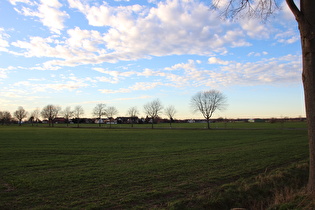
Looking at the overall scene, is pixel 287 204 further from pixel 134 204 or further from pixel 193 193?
pixel 134 204

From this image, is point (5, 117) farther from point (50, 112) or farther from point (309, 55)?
point (309, 55)

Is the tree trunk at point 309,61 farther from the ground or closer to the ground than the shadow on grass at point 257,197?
farther from the ground

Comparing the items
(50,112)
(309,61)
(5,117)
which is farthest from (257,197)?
(5,117)

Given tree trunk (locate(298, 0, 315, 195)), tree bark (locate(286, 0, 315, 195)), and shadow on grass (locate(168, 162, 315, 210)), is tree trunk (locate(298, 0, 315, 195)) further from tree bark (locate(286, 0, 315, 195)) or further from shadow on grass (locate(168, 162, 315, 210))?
shadow on grass (locate(168, 162, 315, 210))

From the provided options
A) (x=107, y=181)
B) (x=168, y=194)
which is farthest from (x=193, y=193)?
(x=107, y=181)

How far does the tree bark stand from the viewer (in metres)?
7.16

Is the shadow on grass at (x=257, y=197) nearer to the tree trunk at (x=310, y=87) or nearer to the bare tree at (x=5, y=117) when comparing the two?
the tree trunk at (x=310, y=87)

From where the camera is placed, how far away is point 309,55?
725 cm

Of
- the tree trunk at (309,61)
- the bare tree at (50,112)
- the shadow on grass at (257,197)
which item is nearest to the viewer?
the shadow on grass at (257,197)

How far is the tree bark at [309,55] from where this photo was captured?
23.5ft

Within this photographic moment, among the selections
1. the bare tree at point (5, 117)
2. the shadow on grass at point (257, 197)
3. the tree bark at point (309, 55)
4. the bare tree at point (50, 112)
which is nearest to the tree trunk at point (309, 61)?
the tree bark at point (309, 55)

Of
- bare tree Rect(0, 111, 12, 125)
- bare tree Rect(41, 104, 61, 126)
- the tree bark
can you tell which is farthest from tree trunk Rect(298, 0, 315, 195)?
bare tree Rect(0, 111, 12, 125)

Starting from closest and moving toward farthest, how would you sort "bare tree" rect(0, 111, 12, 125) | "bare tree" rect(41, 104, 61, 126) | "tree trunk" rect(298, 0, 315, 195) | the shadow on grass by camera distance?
1. the shadow on grass
2. "tree trunk" rect(298, 0, 315, 195)
3. "bare tree" rect(41, 104, 61, 126)
4. "bare tree" rect(0, 111, 12, 125)

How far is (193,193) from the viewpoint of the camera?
28.8ft
